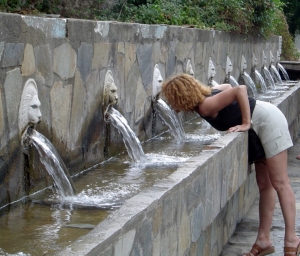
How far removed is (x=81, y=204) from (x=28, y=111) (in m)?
0.74

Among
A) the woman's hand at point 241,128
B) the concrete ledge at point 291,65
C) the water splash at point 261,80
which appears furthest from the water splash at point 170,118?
the concrete ledge at point 291,65

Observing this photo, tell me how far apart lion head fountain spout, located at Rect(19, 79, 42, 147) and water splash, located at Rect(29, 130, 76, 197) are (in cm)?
6

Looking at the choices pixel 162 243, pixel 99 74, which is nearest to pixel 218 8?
pixel 99 74

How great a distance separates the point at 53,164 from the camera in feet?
16.4

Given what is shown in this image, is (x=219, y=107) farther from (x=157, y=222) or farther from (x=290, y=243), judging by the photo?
(x=157, y=222)

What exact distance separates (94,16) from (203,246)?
4.89m

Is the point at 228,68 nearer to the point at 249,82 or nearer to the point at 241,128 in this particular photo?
the point at 249,82

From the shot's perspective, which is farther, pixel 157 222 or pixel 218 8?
pixel 218 8

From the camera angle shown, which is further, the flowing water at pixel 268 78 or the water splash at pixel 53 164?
the flowing water at pixel 268 78

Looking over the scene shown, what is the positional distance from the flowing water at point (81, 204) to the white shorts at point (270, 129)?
0.54 meters

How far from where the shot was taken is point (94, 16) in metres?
9.48

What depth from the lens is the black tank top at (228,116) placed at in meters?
5.67

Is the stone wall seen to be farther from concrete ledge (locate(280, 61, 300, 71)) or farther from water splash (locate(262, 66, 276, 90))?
concrete ledge (locate(280, 61, 300, 71))

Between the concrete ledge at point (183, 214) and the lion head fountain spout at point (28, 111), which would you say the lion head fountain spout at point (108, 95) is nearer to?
the concrete ledge at point (183, 214)
